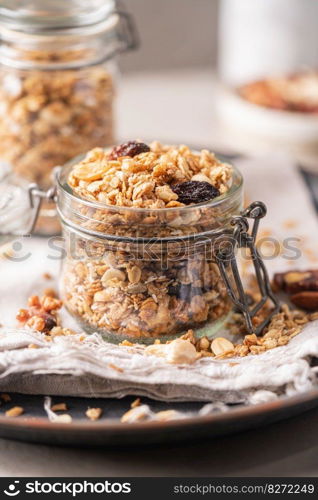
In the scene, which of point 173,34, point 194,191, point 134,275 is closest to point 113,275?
point 134,275

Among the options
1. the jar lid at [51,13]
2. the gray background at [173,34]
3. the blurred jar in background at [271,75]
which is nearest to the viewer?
the jar lid at [51,13]

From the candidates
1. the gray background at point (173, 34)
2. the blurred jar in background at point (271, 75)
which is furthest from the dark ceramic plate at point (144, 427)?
the gray background at point (173, 34)

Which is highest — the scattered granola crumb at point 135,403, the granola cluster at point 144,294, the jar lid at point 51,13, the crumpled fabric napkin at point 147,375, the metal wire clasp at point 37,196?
the jar lid at point 51,13

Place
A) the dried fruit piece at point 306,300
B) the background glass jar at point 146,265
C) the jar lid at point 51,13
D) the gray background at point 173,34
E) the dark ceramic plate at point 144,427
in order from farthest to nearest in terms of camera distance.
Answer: the gray background at point 173,34, the jar lid at point 51,13, the dried fruit piece at point 306,300, the background glass jar at point 146,265, the dark ceramic plate at point 144,427

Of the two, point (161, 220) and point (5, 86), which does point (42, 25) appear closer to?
point (5, 86)

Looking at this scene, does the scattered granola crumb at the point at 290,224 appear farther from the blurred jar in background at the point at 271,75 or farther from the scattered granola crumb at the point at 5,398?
the scattered granola crumb at the point at 5,398

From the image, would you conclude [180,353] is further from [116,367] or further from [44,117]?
[44,117]

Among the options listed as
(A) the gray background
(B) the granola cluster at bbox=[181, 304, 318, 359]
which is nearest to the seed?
(B) the granola cluster at bbox=[181, 304, 318, 359]

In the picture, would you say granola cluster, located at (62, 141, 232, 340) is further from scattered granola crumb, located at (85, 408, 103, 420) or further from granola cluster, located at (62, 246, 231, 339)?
scattered granola crumb, located at (85, 408, 103, 420)
